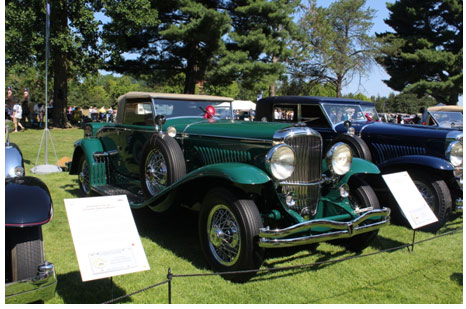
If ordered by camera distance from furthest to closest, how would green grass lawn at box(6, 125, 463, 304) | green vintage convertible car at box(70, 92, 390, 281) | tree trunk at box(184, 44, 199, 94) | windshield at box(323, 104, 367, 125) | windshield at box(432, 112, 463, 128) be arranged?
tree trunk at box(184, 44, 199, 94) < windshield at box(432, 112, 463, 128) < windshield at box(323, 104, 367, 125) < green vintage convertible car at box(70, 92, 390, 281) < green grass lawn at box(6, 125, 463, 304)

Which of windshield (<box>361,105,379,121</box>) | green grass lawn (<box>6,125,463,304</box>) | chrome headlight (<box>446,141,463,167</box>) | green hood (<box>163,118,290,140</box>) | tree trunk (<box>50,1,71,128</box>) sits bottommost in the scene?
green grass lawn (<box>6,125,463,304</box>)

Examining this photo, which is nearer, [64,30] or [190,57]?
[64,30]

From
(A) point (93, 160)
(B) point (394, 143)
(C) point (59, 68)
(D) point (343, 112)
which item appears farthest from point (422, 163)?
(C) point (59, 68)

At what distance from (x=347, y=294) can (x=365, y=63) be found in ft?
74.4

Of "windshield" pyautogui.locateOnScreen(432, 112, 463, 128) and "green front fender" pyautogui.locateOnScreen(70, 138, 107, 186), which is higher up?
"windshield" pyautogui.locateOnScreen(432, 112, 463, 128)

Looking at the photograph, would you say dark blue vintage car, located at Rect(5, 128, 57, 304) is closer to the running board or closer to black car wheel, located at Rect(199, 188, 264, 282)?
black car wheel, located at Rect(199, 188, 264, 282)

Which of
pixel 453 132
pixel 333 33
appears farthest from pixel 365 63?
pixel 453 132

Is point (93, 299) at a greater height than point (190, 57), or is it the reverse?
point (190, 57)

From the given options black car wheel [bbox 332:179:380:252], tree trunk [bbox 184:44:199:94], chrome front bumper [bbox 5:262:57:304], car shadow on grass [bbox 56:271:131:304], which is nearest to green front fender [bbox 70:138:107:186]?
car shadow on grass [bbox 56:271:131:304]

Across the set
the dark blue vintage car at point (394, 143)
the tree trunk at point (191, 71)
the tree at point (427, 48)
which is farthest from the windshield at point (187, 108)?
the tree at point (427, 48)

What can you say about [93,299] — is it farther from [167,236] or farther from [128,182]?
[128,182]

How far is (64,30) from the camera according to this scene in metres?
17.5

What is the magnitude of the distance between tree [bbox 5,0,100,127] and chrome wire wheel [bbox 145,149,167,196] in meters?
14.4

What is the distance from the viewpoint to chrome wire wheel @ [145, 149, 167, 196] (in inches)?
180
